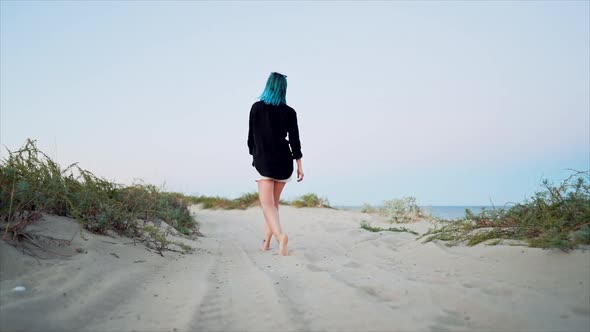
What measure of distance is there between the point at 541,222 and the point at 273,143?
10.0 ft

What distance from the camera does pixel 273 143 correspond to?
5.28 m

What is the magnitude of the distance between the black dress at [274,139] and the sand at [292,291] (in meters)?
1.50

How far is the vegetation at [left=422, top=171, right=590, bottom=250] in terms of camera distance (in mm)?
3152

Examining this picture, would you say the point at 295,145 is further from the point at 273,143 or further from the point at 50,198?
the point at 50,198

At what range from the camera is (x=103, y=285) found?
9.08ft

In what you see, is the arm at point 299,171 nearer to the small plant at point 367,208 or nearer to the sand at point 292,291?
the sand at point 292,291

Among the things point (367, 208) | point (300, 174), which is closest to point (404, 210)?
point (367, 208)

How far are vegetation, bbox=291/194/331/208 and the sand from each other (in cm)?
904

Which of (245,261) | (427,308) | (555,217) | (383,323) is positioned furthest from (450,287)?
(245,261)

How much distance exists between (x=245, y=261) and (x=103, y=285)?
71.3 inches

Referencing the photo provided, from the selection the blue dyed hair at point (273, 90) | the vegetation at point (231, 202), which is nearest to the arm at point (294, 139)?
the blue dyed hair at point (273, 90)

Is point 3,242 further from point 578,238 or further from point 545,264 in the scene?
point 578,238

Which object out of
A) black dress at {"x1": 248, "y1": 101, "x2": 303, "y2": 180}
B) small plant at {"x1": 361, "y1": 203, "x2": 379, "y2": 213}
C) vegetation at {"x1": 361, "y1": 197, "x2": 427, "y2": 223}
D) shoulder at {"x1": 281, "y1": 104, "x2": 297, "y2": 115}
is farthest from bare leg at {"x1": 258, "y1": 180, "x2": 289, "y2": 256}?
small plant at {"x1": 361, "y1": 203, "x2": 379, "y2": 213}

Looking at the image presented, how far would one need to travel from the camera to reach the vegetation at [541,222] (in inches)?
124
